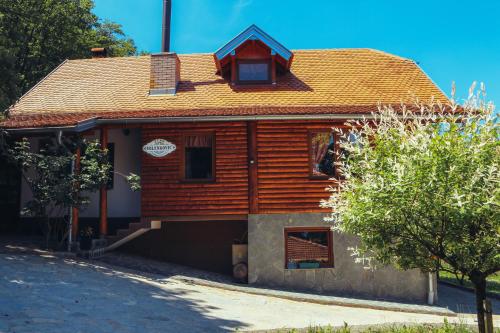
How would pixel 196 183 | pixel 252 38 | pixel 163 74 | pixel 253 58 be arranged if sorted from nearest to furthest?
pixel 196 183
pixel 252 38
pixel 163 74
pixel 253 58

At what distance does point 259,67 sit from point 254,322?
10130 millimetres

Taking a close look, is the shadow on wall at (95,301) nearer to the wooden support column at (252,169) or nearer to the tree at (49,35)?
the wooden support column at (252,169)

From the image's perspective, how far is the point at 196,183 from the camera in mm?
13469

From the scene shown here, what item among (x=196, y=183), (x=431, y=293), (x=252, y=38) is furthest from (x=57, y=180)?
(x=431, y=293)

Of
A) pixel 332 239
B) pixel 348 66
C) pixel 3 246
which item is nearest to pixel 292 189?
pixel 332 239

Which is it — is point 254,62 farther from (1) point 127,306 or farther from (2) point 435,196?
(2) point 435,196

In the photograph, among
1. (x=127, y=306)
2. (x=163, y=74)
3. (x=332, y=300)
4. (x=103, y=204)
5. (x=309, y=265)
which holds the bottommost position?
(x=332, y=300)

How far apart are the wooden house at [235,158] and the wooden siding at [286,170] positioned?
3 cm

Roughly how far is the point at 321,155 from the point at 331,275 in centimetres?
374

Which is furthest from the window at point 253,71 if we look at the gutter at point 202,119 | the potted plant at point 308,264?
the potted plant at point 308,264

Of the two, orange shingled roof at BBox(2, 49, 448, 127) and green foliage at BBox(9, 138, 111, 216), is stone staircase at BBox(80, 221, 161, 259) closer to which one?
green foliage at BBox(9, 138, 111, 216)

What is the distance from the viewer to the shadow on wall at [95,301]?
289 inches

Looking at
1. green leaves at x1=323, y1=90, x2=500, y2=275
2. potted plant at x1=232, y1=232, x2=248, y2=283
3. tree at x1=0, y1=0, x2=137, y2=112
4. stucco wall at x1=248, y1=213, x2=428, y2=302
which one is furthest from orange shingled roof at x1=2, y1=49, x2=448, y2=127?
tree at x1=0, y1=0, x2=137, y2=112

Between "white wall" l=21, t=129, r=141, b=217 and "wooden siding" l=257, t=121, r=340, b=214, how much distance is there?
14.7 ft
